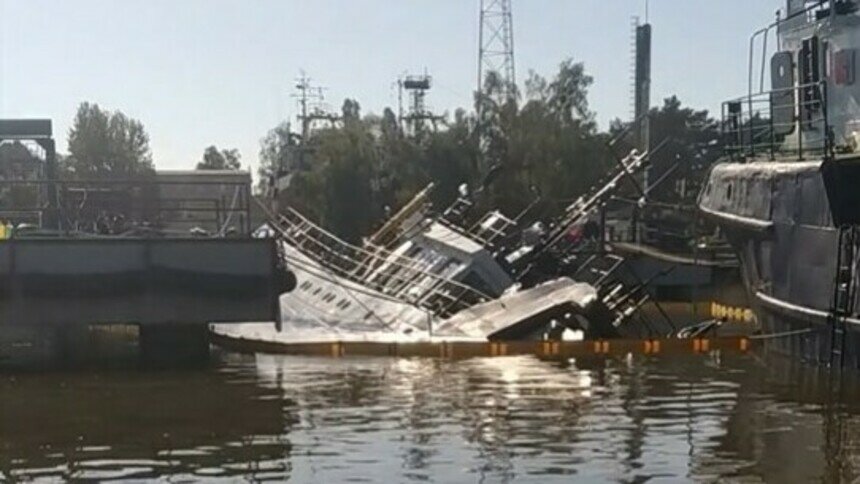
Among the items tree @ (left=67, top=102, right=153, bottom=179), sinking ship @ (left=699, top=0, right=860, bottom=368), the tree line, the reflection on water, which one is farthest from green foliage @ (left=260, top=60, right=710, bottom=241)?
the reflection on water

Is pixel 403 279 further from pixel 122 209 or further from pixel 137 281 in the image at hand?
pixel 137 281

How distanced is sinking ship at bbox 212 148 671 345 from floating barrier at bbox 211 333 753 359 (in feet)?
1.35

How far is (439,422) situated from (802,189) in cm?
685

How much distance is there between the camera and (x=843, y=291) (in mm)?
18812

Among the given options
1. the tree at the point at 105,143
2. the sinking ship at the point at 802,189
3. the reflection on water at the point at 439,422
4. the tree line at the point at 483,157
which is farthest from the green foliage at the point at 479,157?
the reflection on water at the point at 439,422

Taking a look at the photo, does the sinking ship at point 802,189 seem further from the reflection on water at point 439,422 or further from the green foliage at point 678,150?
the green foliage at point 678,150

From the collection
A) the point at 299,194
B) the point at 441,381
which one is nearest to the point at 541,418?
the point at 441,381

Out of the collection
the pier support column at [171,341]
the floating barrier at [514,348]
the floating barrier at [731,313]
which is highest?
the pier support column at [171,341]

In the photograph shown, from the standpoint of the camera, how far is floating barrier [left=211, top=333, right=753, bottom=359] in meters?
23.9

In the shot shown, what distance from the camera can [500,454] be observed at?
14.6 metres

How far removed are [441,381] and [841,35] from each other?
839 cm

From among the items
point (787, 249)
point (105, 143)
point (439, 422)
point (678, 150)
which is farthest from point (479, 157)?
point (439, 422)

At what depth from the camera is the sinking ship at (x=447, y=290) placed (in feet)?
84.5

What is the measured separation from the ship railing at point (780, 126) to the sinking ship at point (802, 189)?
26 millimetres
